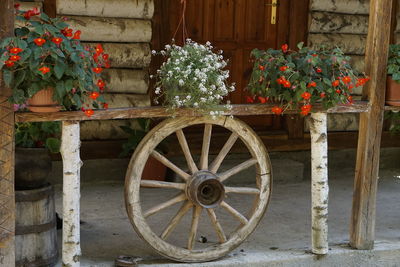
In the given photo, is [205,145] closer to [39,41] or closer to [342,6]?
[39,41]

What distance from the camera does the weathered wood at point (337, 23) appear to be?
7.72m

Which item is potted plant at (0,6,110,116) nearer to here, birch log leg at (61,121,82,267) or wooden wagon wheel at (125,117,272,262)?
birch log leg at (61,121,82,267)

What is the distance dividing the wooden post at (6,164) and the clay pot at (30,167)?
0.99 ft

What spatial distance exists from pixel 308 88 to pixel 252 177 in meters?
2.81

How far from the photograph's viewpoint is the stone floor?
5.12 meters

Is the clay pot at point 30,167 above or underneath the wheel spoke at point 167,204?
above

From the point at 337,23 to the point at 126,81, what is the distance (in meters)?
2.43

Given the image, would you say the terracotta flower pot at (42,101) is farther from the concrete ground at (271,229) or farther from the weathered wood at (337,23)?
the weathered wood at (337,23)

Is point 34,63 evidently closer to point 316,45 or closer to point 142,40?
point 142,40

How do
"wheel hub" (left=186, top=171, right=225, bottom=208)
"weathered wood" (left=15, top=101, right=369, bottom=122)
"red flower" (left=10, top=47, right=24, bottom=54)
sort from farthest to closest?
"wheel hub" (left=186, top=171, right=225, bottom=208)
"weathered wood" (left=15, top=101, right=369, bottom=122)
"red flower" (left=10, top=47, right=24, bottom=54)

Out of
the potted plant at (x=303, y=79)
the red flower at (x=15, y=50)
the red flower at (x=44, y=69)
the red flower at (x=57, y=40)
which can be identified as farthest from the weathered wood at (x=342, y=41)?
the red flower at (x=15, y=50)

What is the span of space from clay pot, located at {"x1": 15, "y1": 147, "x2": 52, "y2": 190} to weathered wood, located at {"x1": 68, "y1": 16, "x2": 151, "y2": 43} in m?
2.36

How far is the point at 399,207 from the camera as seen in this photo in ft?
22.2

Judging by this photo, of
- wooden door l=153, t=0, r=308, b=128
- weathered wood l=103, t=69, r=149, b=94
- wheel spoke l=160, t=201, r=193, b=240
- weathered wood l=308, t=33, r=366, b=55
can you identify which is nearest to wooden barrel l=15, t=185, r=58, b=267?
wheel spoke l=160, t=201, r=193, b=240
